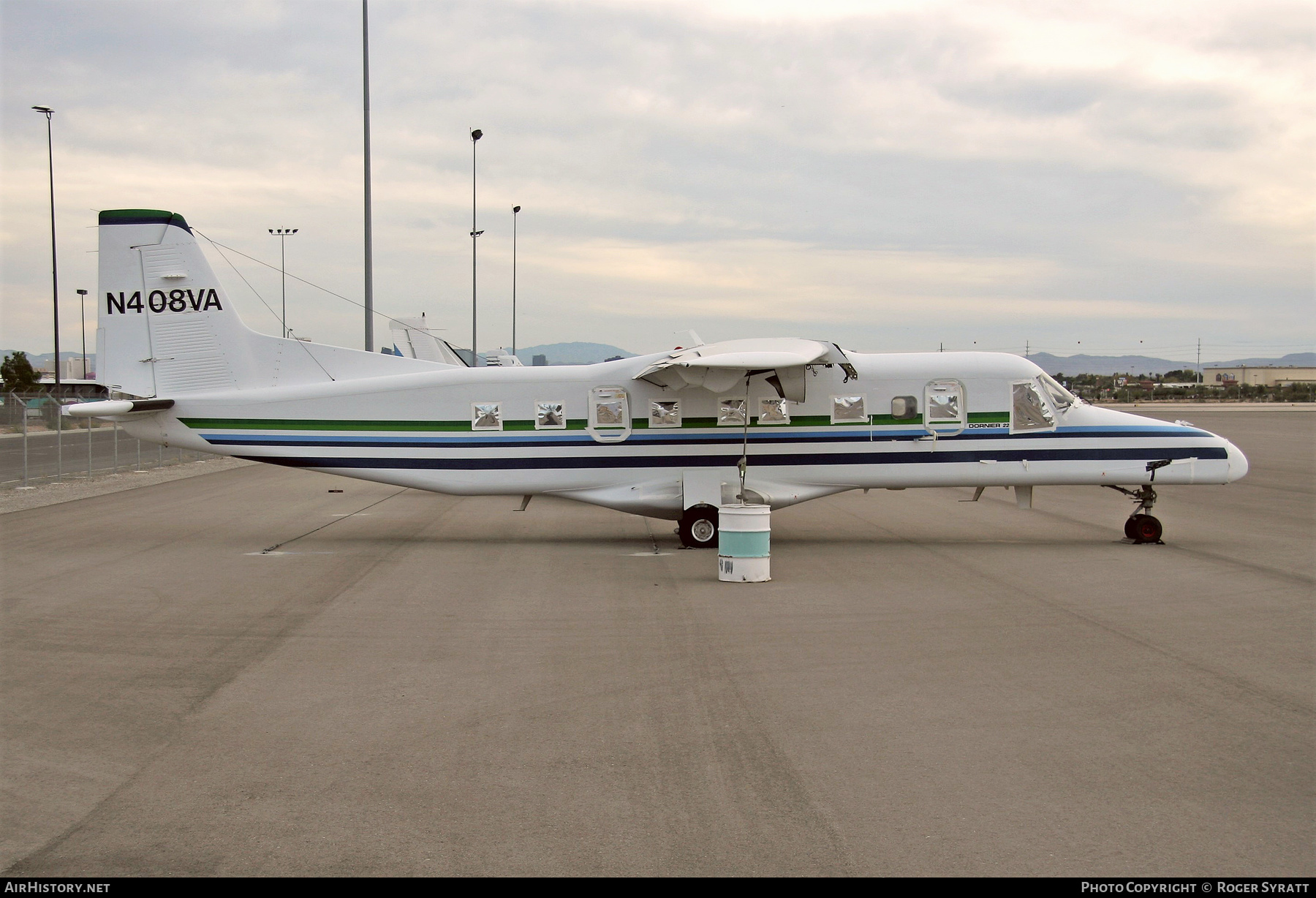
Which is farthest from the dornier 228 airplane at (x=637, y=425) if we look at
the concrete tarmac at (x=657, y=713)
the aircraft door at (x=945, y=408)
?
the concrete tarmac at (x=657, y=713)

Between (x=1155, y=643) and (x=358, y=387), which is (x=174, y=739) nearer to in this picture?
(x=1155, y=643)

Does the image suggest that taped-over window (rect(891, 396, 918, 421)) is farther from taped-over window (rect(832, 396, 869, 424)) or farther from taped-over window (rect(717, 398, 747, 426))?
taped-over window (rect(717, 398, 747, 426))

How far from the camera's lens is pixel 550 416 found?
1581 centimetres

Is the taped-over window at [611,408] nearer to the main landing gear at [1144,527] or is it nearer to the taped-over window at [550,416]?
the taped-over window at [550,416]

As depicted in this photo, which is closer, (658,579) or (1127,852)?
(1127,852)

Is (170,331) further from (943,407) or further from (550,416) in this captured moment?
(943,407)

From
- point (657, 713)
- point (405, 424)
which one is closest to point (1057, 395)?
point (405, 424)

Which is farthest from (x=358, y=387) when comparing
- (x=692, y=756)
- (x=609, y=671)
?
(x=692, y=756)

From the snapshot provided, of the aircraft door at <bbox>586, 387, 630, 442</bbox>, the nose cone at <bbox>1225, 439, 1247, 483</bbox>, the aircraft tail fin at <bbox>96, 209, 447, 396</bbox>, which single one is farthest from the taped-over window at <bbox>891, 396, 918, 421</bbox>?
the aircraft tail fin at <bbox>96, 209, 447, 396</bbox>

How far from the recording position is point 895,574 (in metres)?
12.8

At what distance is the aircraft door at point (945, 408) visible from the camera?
622 inches

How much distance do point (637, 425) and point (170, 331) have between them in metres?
7.49

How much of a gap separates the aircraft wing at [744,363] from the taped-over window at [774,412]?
0.53ft

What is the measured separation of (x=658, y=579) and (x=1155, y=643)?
5.70 m
